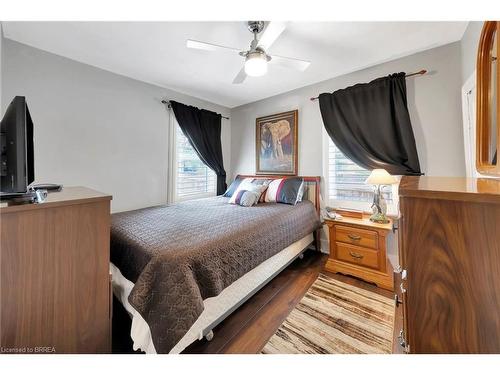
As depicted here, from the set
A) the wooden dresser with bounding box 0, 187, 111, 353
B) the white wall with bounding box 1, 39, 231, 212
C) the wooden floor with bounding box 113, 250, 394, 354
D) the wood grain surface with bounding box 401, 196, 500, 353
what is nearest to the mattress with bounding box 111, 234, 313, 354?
the wooden floor with bounding box 113, 250, 394, 354

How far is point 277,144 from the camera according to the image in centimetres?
328

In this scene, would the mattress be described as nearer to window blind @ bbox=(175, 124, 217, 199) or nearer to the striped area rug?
the striped area rug

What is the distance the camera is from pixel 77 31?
175 cm

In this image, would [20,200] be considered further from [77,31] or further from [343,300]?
[343,300]

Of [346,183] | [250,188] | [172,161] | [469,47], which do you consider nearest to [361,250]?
[346,183]

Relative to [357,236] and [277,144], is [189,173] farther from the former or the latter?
[357,236]

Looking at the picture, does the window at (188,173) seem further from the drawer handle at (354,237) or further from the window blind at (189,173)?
the drawer handle at (354,237)

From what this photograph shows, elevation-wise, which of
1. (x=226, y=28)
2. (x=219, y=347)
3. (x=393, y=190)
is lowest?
(x=219, y=347)

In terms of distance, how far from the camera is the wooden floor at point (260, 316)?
1336mm

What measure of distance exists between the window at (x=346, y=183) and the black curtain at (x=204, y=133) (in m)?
1.93

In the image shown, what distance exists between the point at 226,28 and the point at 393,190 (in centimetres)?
245

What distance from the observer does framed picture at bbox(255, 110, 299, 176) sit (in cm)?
311

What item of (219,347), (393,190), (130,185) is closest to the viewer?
(219,347)
